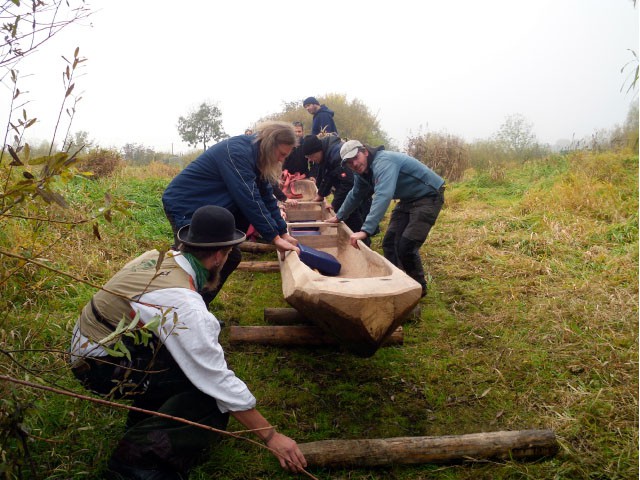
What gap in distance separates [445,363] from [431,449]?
1244 millimetres

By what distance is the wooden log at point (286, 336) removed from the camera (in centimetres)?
367

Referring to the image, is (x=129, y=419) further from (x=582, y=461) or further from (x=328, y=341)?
(x=582, y=461)

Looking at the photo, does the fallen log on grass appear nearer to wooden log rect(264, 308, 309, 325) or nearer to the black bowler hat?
wooden log rect(264, 308, 309, 325)

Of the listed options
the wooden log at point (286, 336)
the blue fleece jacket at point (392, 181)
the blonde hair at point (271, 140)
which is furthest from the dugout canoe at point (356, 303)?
the blue fleece jacket at point (392, 181)

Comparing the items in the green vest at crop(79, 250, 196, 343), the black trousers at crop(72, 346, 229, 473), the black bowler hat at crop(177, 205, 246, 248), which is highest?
the black bowler hat at crop(177, 205, 246, 248)

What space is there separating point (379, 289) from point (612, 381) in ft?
5.98

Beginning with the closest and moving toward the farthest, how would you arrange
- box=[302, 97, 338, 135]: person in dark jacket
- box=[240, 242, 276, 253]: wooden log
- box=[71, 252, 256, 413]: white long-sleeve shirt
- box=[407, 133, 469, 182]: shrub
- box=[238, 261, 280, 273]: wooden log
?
box=[71, 252, 256, 413]: white long-sleeve shirt
box=[238, 261, 280, 273]: wooden log
box=[240, 242, 276, 253]: wooden log
box=[302, 97, 338, 135]: person in dark jacket
box=[407, 133, 469, 182]: shrub

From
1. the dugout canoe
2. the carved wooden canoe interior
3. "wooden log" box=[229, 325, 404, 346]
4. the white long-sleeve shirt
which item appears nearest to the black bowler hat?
the white long-sleeve shirt

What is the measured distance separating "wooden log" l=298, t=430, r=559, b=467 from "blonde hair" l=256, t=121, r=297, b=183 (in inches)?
81.4

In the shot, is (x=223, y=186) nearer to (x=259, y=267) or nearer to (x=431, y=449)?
(x=259, y=267)

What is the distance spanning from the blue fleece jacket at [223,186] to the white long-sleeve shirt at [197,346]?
148cm

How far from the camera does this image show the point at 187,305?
1.88 meters

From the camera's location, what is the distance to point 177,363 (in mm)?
1961

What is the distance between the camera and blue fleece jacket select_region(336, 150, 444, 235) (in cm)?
425
